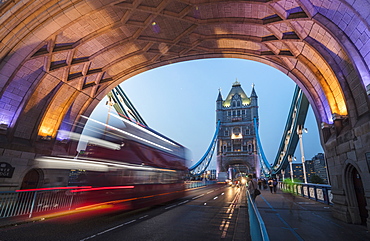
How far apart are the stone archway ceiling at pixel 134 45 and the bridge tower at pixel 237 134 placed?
64241 mm

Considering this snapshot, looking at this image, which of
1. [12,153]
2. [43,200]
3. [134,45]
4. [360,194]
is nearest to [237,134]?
[134,45]

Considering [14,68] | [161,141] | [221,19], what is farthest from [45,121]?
[221,19]

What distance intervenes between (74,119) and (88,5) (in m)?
10.1

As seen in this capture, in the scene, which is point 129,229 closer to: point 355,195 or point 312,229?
point 312,229

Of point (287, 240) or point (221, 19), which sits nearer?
point (287, 240)

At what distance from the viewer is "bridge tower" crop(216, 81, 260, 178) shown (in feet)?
240

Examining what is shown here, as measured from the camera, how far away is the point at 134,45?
13625 mm

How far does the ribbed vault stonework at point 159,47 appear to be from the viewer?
768 cm

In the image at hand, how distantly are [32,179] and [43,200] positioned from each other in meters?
5.55

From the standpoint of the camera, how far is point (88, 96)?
631 inches

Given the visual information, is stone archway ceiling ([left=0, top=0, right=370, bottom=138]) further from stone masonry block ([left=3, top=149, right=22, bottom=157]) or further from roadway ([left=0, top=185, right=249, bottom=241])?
roadway ([left=0, top=185, right=249, bottom=241])

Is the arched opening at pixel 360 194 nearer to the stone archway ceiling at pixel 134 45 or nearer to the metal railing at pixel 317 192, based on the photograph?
the stone archway ceiling at pixel 134 45

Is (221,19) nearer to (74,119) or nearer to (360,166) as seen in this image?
(360,166)

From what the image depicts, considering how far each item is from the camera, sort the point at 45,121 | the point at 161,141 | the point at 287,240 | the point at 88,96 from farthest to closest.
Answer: the point at 88,96 < the point at 45,121 < the point at 161,141 < the point at 287,240
